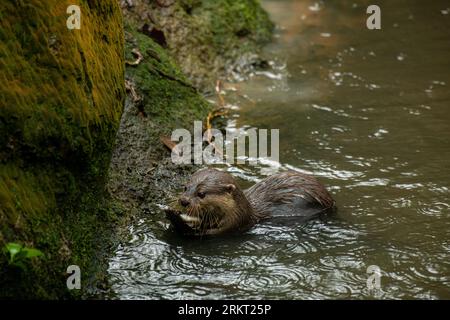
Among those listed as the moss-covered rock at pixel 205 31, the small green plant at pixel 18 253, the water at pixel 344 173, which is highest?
the moss-covered rock at pixel 205 31

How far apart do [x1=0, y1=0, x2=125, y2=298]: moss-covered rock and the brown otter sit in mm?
776

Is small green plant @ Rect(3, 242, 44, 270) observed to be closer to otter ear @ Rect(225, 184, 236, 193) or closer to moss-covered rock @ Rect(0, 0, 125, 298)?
moss-covered rock @ Rect(0, 0, 125, 298)

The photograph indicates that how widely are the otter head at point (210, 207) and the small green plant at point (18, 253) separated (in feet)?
5.51

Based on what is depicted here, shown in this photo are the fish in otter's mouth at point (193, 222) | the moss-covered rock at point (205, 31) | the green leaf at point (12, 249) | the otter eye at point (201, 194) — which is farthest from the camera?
the moss-covered rock at point (205, 31)

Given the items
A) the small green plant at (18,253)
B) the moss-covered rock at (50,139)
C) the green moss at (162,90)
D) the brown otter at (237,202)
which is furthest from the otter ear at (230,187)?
the small green plant at (18,253)

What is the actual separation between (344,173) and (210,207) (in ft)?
5.77

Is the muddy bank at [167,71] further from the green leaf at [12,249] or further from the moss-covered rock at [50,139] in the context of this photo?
the green leaf at [12,249]

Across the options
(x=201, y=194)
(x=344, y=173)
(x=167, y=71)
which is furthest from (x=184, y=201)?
(x=167, y=71)

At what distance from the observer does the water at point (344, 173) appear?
4.96 meters

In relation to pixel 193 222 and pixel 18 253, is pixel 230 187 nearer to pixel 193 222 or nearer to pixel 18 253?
pixel 193 222

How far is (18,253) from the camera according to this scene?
3.99 meters

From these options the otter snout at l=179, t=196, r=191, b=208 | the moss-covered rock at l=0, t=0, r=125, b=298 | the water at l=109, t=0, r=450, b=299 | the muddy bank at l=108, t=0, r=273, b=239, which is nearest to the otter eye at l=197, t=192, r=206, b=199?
the otter snout at l=179, t=196, r=191, b=208
